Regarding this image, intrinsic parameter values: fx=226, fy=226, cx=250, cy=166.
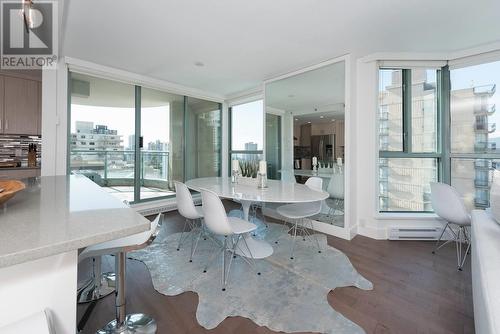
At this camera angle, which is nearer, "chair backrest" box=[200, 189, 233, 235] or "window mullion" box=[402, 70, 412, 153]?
"chair backrest" box=[200, 189, 233, 235]

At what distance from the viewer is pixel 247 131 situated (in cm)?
513

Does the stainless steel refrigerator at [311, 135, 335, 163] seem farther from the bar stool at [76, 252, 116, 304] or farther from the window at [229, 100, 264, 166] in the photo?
the bar stool at [76, 252, 116, 304]

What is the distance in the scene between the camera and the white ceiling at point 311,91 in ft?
10.5

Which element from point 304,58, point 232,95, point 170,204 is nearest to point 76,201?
point 304,58

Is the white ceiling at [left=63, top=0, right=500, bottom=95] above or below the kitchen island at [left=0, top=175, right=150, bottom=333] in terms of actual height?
above

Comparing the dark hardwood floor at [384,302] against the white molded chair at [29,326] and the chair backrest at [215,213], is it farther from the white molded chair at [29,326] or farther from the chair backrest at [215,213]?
the white molded chair at [29,326]

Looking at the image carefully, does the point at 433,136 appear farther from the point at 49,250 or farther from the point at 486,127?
the point at 49,250

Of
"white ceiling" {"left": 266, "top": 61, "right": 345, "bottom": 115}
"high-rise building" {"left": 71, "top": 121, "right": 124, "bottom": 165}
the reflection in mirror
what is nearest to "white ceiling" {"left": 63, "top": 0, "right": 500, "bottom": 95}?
"white ceiling" {"left": 266, "top": 61, "right": 345, "bottom": 115}

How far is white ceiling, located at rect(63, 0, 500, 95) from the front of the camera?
82.4 inches

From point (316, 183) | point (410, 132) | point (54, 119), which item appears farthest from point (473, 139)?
point (54, 119)

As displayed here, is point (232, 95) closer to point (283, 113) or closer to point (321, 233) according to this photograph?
point (283, 113)

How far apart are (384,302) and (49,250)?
7.03ft

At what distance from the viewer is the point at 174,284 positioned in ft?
6.57

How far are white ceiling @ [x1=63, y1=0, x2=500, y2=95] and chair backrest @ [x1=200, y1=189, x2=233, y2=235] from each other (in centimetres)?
175
